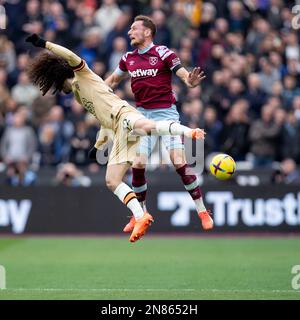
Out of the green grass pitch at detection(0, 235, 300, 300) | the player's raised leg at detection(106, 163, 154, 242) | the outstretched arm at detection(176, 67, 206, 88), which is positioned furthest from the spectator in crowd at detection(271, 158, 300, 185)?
the outstretched arm at detection(176, 67, 206, 88)

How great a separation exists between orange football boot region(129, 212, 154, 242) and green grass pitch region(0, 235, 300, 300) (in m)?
0.72

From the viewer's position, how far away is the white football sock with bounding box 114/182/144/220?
12469mm

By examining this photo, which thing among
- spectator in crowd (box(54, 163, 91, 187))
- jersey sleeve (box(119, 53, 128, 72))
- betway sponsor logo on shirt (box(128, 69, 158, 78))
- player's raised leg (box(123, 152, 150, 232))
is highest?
spectator in crowd (box(54, 163, 91, 187))

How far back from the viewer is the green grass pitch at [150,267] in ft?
40.0

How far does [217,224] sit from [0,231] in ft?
15.0

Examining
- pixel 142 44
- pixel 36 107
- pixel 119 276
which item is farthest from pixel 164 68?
pixel 36 107

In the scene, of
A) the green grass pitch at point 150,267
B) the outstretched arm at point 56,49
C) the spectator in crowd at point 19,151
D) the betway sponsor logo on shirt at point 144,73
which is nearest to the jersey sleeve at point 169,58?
the betway sponsor logo on shirt at point 144,73

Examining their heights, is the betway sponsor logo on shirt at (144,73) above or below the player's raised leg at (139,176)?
above

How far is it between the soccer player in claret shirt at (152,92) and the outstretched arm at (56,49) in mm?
996

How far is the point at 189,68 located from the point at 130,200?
944 centimetres

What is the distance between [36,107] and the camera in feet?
70.8
